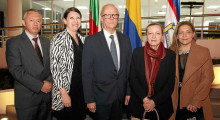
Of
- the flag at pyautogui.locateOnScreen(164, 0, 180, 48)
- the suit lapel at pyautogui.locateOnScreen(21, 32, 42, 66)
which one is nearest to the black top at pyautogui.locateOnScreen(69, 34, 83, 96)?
the suit lapel at pyautogui.locateOnScreen(21, 32, 42, 66)

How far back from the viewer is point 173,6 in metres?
3.17

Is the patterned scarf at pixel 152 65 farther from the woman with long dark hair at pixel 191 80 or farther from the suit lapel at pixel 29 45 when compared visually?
the suit lapel at pixel 29 45

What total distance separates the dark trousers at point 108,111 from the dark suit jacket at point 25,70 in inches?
26.8

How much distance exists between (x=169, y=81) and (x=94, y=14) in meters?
2.16

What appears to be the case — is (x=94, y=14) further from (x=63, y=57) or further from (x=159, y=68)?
(x=159, y=68)

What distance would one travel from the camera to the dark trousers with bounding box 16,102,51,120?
6.54ft

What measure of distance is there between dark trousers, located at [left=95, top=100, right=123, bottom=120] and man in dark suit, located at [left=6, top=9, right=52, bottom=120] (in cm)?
63

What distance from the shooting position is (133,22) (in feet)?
9.98

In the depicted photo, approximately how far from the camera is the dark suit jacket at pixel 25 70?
6.26ft

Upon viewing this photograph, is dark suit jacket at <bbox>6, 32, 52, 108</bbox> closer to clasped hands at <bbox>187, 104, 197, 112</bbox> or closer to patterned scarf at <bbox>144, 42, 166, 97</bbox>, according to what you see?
patterned scarf at <bbox>144, 42, 166, 97</bbox>

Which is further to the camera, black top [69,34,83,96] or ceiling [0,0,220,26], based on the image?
ceiling [0,0,220,26]

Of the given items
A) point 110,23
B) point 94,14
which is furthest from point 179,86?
point 94,14

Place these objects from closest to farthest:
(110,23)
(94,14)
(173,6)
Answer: (110,23) < (173,6) < (94,14)

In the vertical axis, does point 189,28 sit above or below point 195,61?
above
